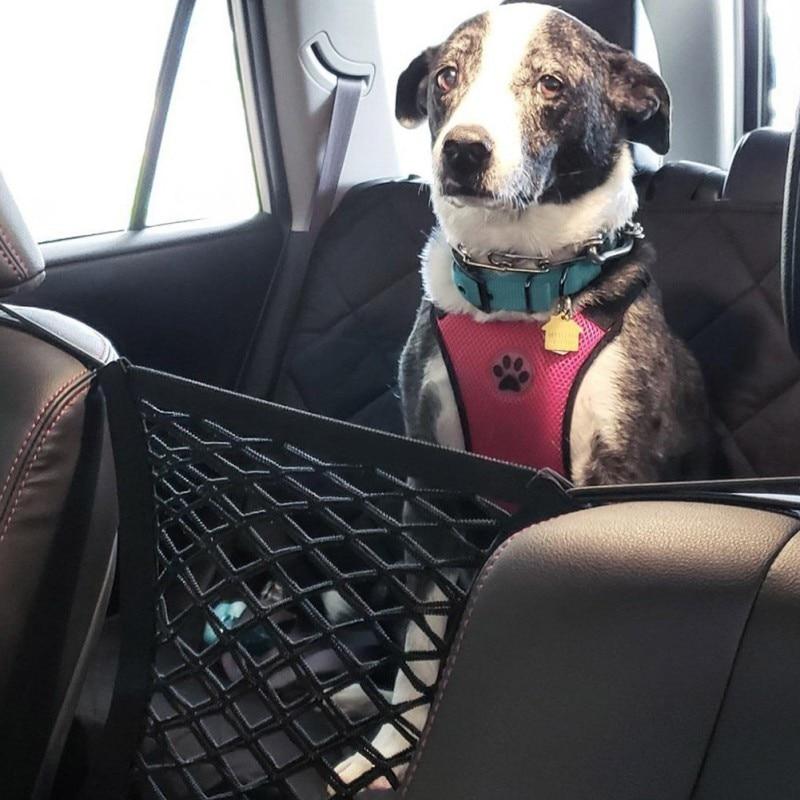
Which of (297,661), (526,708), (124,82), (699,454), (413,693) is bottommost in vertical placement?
(699,454)

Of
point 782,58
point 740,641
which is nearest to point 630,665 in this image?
point 740,641

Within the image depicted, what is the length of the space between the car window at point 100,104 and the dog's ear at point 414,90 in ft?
2.15

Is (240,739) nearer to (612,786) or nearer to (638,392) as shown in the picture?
(612,786)

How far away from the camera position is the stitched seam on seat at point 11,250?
120 cm

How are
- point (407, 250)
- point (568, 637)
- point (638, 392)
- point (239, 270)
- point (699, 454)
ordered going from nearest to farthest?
point (568, 637) < point (638, 392) < point (699, 454) < point (407, 250) < point (239, 270)

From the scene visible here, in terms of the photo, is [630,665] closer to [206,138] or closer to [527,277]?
[527,277]

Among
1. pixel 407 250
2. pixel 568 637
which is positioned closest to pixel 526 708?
pixel 568 637

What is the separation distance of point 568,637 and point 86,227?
1.78 metres

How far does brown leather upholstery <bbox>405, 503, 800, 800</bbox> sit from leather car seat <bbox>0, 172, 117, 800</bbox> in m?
0.56

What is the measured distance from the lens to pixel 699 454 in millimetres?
1720

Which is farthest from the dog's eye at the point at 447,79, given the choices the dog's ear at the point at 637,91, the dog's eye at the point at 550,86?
the dog's ear at the point at 637,91

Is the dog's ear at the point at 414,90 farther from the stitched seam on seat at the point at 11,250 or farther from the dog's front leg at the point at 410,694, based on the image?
the dog's front leg at the point at 410,694

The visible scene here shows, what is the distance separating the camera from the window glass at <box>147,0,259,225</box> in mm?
2293

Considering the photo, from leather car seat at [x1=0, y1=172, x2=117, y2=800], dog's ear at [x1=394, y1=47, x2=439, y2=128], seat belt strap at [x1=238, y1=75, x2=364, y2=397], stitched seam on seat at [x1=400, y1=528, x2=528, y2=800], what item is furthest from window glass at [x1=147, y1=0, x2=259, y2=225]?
stitched seam on seat at [x1=400, y1=528, x2=528, y2=800]
